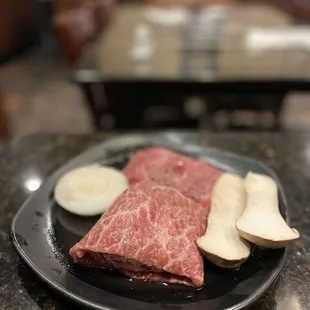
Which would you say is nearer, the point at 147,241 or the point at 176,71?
the point at 147,241

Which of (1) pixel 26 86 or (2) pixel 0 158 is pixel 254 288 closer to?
(2) pixel 0 158

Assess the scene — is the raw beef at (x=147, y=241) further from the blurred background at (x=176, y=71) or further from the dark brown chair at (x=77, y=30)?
the dark brown chair at (x=77, y=30)

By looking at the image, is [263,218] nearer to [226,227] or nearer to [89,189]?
[226,227]

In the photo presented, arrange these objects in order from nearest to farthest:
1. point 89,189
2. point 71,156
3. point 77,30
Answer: point 89,189 → point 71,156 → point 77,30

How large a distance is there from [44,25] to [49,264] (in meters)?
3.75

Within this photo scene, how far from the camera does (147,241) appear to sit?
80 centimetres

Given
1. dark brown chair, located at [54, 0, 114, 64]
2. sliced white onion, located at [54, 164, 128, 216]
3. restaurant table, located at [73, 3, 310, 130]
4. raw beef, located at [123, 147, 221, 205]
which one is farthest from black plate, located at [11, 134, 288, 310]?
→ dark brown chair, located at [54, 0, 114, 64]

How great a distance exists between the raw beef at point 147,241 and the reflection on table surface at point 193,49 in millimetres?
1026

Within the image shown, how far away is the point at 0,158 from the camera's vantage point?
47.2 inches

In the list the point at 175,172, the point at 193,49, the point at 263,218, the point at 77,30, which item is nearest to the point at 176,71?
the point at 193,49

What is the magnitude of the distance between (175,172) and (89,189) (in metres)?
0.19

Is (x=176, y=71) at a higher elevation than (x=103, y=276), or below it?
below

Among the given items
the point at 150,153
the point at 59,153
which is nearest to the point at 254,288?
the point at 150,153

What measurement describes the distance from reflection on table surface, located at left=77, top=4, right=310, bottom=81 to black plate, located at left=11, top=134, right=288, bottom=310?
38.2 inches
